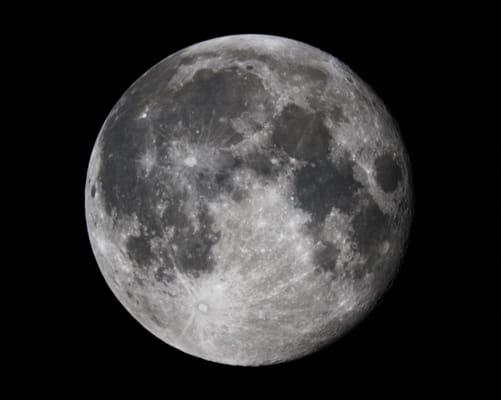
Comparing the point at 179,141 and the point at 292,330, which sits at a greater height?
the point at 179,141

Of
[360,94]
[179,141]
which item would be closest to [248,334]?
[179,141]

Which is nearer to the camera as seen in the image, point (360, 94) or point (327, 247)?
point (327, 247)

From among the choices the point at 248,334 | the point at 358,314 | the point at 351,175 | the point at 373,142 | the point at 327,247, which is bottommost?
the point at 248,334

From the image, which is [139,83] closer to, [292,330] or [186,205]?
[186,205]

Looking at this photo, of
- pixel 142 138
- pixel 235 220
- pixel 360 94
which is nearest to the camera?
pixel 235 220

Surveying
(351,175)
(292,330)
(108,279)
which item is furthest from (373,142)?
(108,279)

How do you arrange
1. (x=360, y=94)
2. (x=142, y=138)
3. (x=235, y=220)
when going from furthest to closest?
1. (x=360, y=94)
2. (x=142, y=138)
3. (x=235, y=220)
